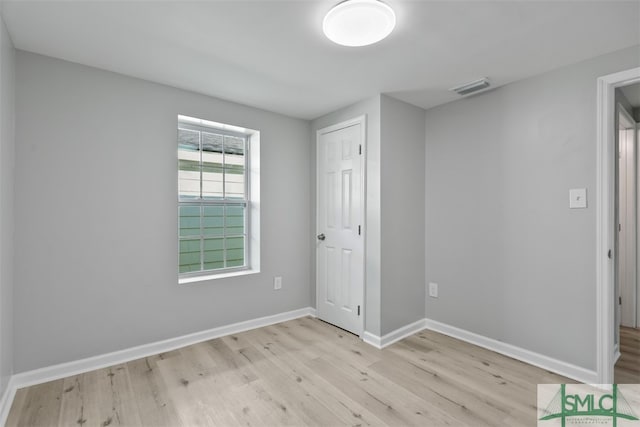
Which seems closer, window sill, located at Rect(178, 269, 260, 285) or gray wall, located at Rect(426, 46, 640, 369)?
gray wall, located at Rect(426, 46, 640, 369)

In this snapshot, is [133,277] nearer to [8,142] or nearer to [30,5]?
Answer: [8,142]

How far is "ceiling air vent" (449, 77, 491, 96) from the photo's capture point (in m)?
2.61

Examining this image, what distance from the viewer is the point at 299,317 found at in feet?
12.0

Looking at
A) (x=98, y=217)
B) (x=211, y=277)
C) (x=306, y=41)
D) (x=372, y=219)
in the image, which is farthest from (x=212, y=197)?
(x=306, y=41)

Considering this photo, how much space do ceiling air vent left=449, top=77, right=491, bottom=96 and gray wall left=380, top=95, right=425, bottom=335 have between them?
1.70ft

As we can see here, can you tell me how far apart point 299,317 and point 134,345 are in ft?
5.56

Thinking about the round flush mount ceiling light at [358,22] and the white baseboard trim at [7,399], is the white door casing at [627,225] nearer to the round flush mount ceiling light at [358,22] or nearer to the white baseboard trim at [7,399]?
the round flush mount ceiling light at [358,22]

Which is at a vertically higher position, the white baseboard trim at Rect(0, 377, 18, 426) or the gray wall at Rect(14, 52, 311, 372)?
the gray wall at Rect(14, 52, 311, 372)

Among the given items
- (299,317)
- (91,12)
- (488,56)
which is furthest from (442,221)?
(91,12)

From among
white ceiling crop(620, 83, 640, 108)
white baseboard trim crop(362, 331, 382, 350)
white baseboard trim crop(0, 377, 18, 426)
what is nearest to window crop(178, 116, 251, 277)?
white baseboard trim crop(0, 377, 18, 426)

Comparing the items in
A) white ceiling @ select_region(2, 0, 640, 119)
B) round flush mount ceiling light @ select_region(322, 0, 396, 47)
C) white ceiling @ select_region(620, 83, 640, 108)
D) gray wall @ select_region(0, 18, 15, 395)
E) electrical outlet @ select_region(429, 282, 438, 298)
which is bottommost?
electrical outlet @ select_region(429, 282, 438, 298)

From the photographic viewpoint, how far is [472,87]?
8.85ft
